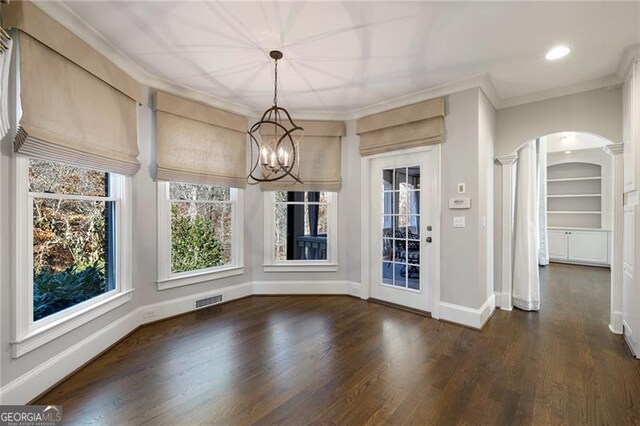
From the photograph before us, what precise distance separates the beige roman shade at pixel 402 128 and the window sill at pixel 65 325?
130 inches

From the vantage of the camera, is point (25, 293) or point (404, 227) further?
point (404, 227)

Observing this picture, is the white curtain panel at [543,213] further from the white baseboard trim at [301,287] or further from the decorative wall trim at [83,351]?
the decorative wall trim at [83,351]

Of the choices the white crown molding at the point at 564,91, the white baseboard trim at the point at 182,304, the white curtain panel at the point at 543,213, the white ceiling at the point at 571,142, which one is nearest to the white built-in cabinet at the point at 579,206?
the white ceiling at the point at 571,142

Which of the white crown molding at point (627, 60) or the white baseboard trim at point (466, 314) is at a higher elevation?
the white crown molding at point (627, 60)

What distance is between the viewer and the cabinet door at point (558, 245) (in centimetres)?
665

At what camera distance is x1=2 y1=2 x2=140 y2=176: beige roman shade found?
184 cm

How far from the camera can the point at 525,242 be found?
3.71 m

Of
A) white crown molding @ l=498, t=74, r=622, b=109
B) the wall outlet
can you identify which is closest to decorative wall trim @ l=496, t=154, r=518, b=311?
white crown molding @ l=498, t=74, r=622, b=109

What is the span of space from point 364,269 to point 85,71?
143 inches

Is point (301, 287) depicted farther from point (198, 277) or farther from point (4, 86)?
point (4, 86)

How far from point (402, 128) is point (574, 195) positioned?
19.5 ft

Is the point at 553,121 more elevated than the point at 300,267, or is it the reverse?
the point at 553,121

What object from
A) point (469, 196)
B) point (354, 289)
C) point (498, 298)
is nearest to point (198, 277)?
point (354, 289)

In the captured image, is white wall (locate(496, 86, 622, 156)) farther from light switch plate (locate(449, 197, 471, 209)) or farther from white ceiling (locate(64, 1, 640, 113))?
light switch plate (locate(449, 197, 471, 209))
